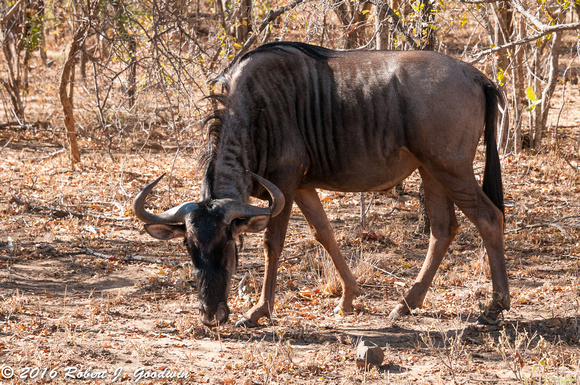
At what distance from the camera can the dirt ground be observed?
4031mm

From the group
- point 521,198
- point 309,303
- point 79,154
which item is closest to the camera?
point 309,303

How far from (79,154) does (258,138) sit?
19.0 feet

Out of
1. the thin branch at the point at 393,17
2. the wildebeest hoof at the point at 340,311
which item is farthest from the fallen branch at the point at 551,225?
the wildebeest hoof at the point at 340,311

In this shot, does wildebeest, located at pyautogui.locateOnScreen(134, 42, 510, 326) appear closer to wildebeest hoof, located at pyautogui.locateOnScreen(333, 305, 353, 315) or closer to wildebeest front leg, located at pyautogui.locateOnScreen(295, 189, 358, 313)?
wildebeest hoof, located at pyautogui.locateOnScreen(333, 305, 353, 315)

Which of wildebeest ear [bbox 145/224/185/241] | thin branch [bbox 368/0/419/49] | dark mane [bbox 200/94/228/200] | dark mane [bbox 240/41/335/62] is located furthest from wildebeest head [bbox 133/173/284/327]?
thin branch [bbox 368/0/419/49]

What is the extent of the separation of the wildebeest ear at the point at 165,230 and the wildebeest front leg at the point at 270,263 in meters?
0.73

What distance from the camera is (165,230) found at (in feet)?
14.6

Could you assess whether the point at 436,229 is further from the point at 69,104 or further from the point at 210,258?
the point at 69,104

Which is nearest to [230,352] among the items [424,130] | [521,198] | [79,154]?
[424,130]

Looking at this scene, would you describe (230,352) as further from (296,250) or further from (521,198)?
(521,198)

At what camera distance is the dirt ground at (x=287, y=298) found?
13.2 feet

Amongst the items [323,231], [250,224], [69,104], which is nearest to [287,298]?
[323,231]

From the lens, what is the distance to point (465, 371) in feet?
13.1

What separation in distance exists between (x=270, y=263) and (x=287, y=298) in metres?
0.57
